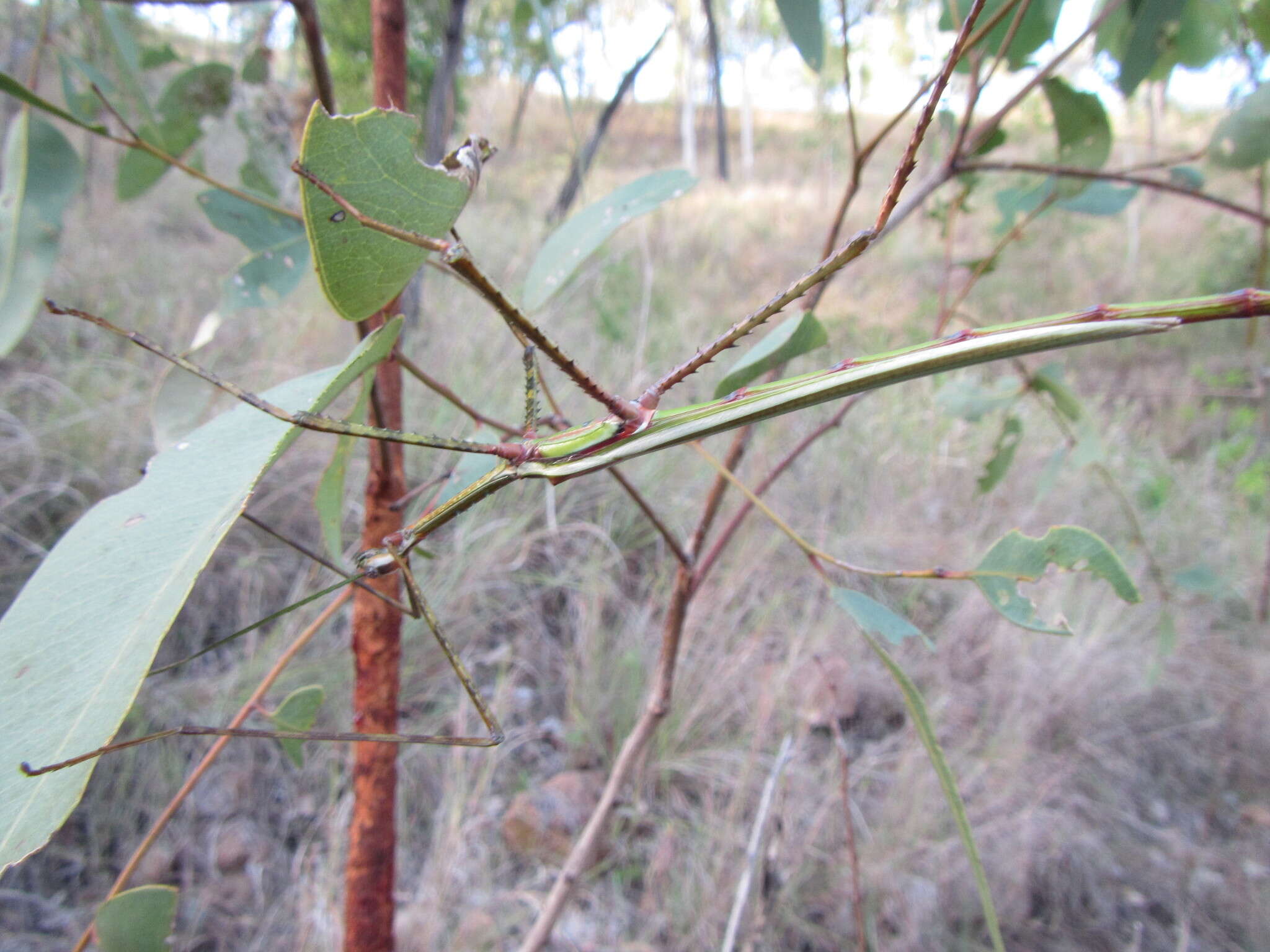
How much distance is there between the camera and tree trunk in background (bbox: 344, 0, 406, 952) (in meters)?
0.44

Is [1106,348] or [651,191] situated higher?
[651,191]

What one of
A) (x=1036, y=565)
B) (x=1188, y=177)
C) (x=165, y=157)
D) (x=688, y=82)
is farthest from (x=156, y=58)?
(x=688, y=82)

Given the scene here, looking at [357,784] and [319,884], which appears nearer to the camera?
[357,784]

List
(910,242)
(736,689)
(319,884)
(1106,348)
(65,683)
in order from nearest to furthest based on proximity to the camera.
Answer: (65,683), (319,884), (736,689), (1106,348), (910,242)

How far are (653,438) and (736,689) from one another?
48.4 inches

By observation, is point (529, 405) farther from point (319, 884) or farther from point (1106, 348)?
point (1106, 348)

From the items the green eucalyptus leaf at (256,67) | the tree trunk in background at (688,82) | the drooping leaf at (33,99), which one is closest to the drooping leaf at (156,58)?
the green eucalyptus leaf at (256,67)

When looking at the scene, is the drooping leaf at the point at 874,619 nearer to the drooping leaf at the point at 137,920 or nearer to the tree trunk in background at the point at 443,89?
the drooping leaf at the point at 137,920

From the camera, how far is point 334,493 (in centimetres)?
39

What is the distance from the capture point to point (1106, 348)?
12.2ft

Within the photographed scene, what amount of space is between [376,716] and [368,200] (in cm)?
35

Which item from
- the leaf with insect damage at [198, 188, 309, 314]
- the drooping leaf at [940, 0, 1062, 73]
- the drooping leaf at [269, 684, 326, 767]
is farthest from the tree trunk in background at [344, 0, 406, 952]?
the drooping leaf at [940, 0, 1062, 73]

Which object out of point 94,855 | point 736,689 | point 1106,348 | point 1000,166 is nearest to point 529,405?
point 1000,166

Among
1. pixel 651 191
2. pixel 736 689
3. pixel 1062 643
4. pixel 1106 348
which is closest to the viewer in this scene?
pixel 651 191
